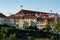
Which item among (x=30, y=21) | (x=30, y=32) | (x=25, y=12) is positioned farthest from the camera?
(x=25, y=12)

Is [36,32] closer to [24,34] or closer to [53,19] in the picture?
[24,34]

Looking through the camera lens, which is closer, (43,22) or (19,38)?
(19,38)

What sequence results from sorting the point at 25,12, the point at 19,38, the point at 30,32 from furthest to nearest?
the point at 25,12 < the point at 30,32 < the point at 19,38

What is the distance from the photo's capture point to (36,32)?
93.4 ft

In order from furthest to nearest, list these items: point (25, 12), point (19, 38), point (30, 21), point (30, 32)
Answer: point (25, 12) < point (30, 21) < point (30, 32) < point (19, 38)

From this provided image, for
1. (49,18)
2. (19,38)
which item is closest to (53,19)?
(49,18)

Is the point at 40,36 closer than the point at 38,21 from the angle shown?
Yes

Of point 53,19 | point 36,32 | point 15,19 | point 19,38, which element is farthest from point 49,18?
point 19,38

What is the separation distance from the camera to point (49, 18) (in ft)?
126

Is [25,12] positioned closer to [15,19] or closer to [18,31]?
[15,19]

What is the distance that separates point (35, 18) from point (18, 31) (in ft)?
35.7

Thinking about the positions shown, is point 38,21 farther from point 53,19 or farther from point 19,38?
point 19,38

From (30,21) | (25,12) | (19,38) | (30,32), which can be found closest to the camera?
(19,38)

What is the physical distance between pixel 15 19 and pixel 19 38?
41.0ft
